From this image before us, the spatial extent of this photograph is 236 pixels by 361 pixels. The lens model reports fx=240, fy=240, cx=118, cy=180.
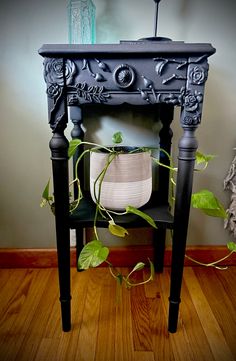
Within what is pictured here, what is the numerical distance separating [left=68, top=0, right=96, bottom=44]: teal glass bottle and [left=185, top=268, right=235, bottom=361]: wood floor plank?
97cm

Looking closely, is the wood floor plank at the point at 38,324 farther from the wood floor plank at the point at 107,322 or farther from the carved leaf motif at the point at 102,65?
the carved leaf motif at the point at 102,65

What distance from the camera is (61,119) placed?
62cm

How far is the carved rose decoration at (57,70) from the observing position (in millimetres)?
590

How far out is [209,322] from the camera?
0.78 meters

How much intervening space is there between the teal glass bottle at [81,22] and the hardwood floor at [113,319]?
90 cm

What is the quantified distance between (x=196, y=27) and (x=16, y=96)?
28.5 inches

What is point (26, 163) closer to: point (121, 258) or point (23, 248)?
point (23, 248)

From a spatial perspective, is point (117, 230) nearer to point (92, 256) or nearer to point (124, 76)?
point (92, 256)

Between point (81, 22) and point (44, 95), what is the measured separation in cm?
29

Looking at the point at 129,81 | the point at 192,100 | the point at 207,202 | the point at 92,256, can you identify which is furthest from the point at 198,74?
the point at 92,256

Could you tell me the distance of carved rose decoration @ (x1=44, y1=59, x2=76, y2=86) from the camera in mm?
590

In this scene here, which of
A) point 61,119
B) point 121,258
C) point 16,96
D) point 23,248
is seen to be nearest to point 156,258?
point 121,258

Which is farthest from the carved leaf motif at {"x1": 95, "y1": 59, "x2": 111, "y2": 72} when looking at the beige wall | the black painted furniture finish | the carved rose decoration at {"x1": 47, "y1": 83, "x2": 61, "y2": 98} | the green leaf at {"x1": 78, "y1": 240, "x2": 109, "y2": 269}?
the green leaf at {"x1": 78, "y1": 240, "x2": 109, "y2": 269}

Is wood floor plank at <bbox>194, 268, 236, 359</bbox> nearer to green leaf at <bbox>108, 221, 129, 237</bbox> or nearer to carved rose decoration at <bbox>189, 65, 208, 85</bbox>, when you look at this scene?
green leaf at <bbox>108, 221, 129, 237</bbox>
